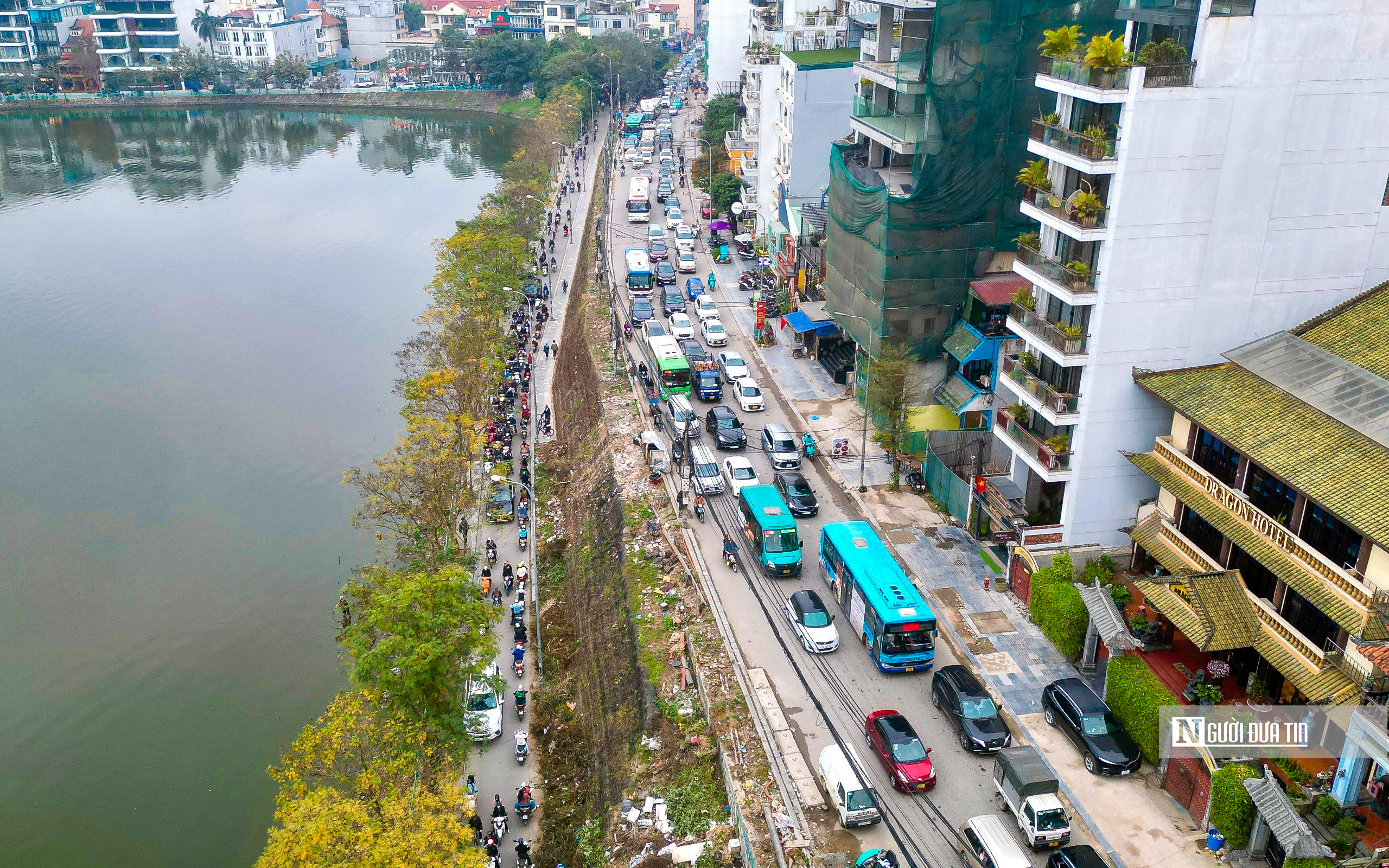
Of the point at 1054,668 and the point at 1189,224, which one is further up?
the point at 1189,224

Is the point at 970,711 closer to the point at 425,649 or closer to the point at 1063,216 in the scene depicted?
the point at 425,649

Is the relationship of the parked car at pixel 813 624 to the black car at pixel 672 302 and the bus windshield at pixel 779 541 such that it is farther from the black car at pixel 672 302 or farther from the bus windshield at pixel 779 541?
the black car at pixel 672 302

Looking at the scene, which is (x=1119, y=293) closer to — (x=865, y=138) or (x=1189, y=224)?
(x=1189, y=224)

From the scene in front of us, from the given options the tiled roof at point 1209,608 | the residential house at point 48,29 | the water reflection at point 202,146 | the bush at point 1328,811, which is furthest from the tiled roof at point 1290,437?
the residential house at point 48,29

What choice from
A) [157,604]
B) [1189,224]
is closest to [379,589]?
[157,604]

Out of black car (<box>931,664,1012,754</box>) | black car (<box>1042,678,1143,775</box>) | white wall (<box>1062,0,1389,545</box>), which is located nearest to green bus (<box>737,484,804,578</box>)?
black car (<box>931,664,1012,754</box>)

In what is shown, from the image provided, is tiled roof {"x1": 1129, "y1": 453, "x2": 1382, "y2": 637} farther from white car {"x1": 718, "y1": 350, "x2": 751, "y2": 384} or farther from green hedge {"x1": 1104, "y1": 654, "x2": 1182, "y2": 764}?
white car {"x1": 718, "y1": 350, "x2": 751, "y2": 384}
